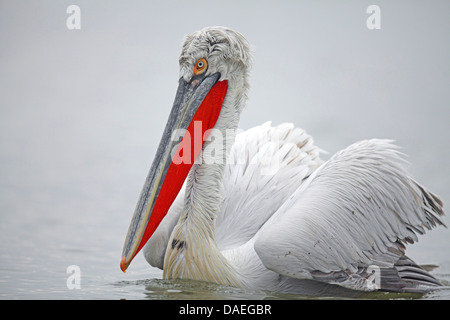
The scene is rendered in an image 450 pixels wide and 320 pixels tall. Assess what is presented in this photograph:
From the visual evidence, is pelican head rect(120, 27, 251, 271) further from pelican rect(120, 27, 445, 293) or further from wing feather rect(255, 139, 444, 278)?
wing feather rect(255, 139, 444, 278)

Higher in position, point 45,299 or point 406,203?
point 406,203

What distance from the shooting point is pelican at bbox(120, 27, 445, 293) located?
3855 millimetres

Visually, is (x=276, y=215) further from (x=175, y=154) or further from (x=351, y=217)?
(x=175, y=154)

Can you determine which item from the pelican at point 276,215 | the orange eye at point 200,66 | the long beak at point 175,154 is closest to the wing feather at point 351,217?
the pelican at point 276,215

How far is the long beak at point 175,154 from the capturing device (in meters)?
3.88

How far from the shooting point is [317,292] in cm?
400

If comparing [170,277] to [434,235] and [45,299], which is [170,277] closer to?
[45,299]

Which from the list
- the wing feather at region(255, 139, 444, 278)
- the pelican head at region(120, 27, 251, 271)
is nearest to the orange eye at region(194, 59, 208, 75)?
the pelican head at region(120, 27, 251, 271)

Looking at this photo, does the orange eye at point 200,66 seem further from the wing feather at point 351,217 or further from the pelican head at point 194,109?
the wing feather at point 351,217
